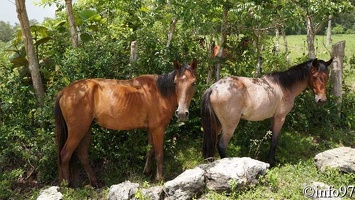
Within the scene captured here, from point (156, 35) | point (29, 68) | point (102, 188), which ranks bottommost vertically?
point (102, 188)

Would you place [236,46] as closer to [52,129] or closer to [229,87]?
[229,87]

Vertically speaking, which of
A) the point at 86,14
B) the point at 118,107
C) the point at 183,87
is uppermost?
the point at 86,14

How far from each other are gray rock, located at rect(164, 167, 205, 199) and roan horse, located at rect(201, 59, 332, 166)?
102cm

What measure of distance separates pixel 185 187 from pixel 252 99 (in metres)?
1.89

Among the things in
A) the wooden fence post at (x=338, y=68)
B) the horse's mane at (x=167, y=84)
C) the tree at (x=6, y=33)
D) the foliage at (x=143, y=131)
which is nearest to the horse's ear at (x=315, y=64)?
the foliage at (x=143, y=131)

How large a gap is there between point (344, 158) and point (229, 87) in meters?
1.95

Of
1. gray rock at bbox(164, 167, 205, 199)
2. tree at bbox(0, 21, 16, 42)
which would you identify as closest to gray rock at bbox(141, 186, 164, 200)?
gray rock at bbox(164, 167, 205, 199)

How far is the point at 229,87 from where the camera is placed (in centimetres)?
480

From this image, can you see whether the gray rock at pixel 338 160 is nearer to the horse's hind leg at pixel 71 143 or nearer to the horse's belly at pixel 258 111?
the horse's belly at pixel 258 111

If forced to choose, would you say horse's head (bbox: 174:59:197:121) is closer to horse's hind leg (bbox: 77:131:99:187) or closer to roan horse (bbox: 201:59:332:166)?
roan horse (bbox: 201:59:332:166)

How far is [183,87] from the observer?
436 centimetres

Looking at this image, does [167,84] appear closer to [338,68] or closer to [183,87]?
[183,87]

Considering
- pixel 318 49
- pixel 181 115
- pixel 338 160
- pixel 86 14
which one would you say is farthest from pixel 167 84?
pixel 318 49

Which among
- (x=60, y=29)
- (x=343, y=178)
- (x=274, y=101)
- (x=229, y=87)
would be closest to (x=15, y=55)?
(x=60, y=29)
